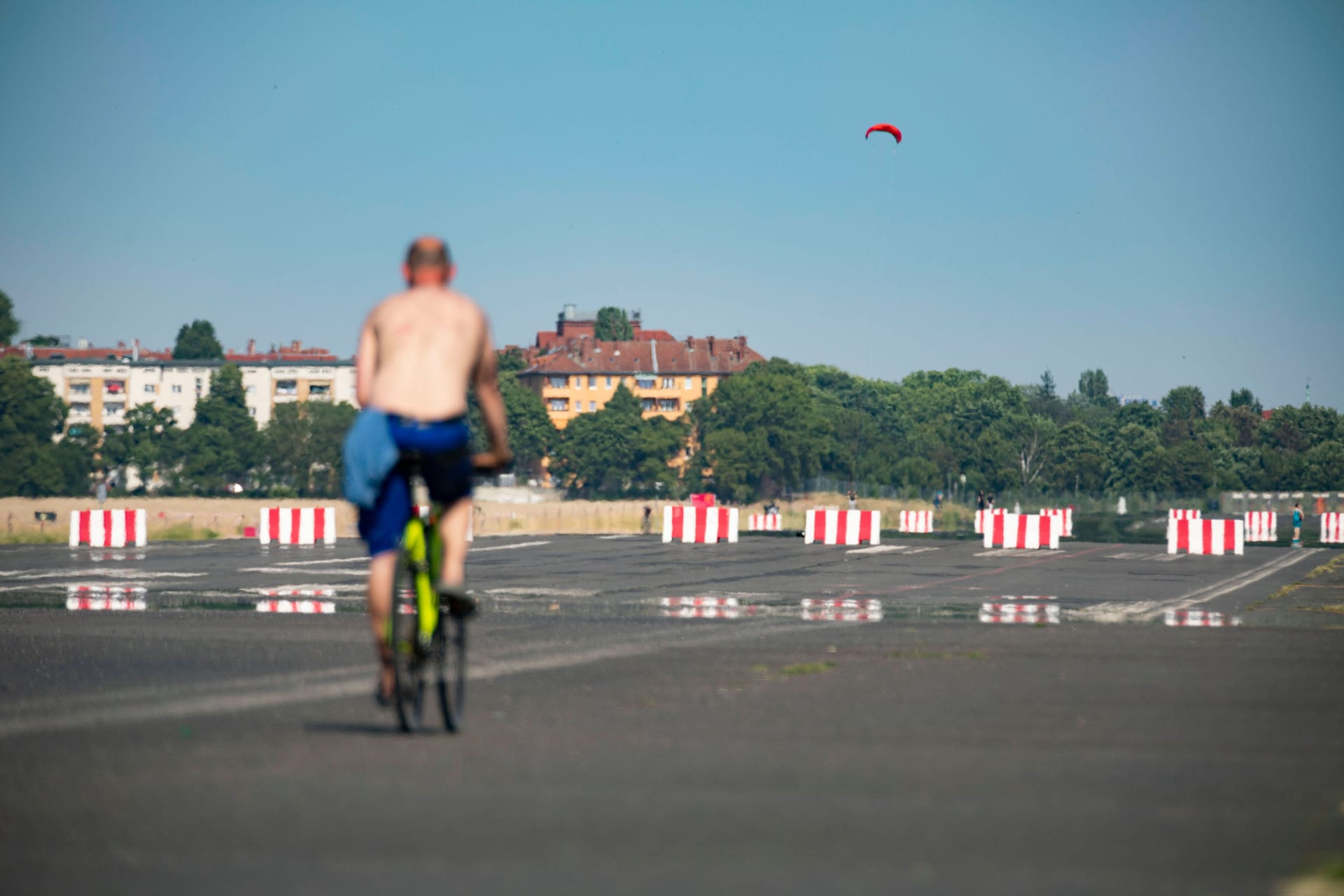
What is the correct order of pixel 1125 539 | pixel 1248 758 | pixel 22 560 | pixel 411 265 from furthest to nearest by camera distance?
pixel 1125 539 < pixel 22 560 < pixel 411 265 < pixel 1248 758

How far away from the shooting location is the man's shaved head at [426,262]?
7043 mm

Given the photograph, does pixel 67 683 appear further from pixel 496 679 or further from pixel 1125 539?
pixel 1125 539

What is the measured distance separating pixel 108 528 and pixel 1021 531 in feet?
61.2

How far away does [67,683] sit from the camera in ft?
28.7

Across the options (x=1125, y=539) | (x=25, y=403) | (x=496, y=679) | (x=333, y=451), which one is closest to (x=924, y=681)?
(x=496, y=679)

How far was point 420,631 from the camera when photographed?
6.72 m

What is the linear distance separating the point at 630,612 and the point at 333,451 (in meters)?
138

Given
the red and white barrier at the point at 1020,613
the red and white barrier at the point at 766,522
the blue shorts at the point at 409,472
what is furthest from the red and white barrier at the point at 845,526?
the blue shorts at the point at 409,472

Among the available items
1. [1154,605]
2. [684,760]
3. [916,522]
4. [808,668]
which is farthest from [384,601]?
[916,522]

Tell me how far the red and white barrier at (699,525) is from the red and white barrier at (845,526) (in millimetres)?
1858

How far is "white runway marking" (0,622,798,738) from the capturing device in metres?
7.28

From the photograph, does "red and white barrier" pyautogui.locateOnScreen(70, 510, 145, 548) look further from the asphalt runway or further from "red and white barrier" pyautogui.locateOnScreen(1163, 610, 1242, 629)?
"red and white barrier" pyautogui.locateOnScreen(1163, 610, 1242, 629)

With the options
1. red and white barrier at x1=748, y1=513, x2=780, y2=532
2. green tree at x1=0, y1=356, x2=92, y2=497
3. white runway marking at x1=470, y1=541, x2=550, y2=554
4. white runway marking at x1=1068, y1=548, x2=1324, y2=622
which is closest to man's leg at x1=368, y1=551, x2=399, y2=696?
white runway marking at x1=1068, y1=548, x2=1324, y2=622

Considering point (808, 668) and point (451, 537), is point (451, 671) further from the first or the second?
point (808, 668)
